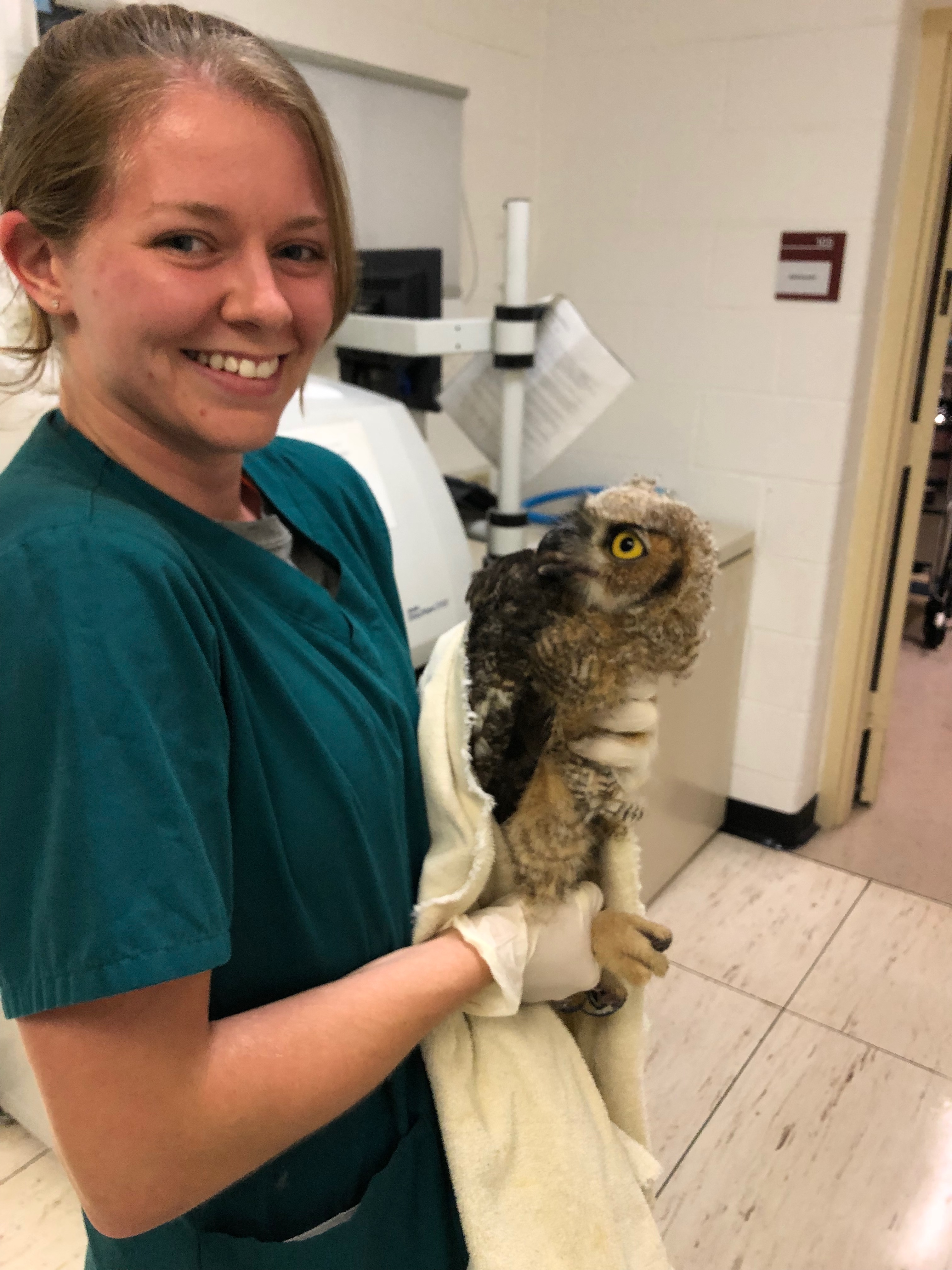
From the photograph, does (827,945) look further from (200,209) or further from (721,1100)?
(200,209)

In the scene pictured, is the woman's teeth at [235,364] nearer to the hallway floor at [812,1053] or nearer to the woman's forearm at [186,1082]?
the woman's forearm at [186,1082]

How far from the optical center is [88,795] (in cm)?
52

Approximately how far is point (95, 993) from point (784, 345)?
2220 mm

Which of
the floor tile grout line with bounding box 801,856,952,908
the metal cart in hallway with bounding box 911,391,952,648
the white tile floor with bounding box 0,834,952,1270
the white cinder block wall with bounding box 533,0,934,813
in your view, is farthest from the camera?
the metal cart in hallway with bounding box 911,391,952,648

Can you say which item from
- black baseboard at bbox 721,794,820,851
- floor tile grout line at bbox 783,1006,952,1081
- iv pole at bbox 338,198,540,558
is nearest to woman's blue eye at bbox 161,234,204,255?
iv pole at bbox 338,198,540,558

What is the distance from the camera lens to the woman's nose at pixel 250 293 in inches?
24.9

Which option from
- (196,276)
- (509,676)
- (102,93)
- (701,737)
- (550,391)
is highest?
(102,93)

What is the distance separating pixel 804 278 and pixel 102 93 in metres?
1.99

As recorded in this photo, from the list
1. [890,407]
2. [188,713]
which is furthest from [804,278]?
[188,713]

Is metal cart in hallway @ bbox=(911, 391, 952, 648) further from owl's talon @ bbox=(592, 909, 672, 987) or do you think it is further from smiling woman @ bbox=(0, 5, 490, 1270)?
smiling woman @ bbox=(0, 5, 490, 1270)

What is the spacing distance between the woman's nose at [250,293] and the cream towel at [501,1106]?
1.25 feet

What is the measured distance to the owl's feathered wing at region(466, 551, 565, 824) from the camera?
2.84ft

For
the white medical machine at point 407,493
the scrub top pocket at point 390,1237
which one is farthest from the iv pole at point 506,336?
the scrub top pocket at point 390,1237

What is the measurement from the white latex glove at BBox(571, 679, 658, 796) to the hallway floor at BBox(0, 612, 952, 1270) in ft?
3.84
